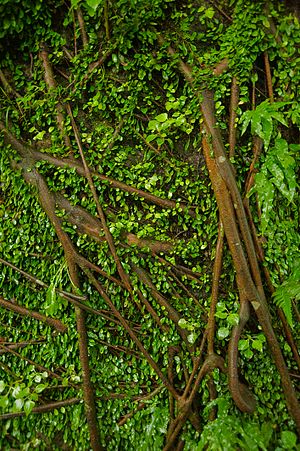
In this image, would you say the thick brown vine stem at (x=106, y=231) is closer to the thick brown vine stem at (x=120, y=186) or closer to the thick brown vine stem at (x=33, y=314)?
the thick brown vine stem at (x=120, y=186)

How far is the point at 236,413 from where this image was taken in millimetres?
2205

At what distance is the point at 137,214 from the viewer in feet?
8.14

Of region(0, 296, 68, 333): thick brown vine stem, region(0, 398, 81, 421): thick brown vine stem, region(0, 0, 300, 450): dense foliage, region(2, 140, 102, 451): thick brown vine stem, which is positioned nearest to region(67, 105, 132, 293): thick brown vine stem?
region(0, 0, 300, 450): dense foliage

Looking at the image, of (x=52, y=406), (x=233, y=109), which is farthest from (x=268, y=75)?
(x=52, y=406)

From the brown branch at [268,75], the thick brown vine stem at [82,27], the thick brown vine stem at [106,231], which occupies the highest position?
the thick brown vine stem at [82,27]

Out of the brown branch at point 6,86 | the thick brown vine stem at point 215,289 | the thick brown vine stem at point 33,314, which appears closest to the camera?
the thick brown vine stem at point 215,289

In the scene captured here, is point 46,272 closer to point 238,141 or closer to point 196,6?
point 238,141

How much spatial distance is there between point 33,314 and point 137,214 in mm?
917

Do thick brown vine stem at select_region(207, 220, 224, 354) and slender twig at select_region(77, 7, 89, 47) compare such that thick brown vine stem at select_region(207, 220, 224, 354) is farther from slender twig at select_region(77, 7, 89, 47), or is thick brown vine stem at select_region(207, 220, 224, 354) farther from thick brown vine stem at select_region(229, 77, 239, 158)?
slender twig at select_region(77, 7, 89, 47)

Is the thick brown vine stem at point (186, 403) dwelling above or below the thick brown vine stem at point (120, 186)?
below

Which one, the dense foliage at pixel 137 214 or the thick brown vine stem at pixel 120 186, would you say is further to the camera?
the thick brown vine stem at pixel 120 186

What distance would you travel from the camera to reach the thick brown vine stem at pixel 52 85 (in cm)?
254

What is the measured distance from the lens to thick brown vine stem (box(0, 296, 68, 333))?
98.0 inches

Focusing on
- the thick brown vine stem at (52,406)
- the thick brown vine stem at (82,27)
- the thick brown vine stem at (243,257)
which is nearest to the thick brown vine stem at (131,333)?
the thick brown vine stem at (52,406)
